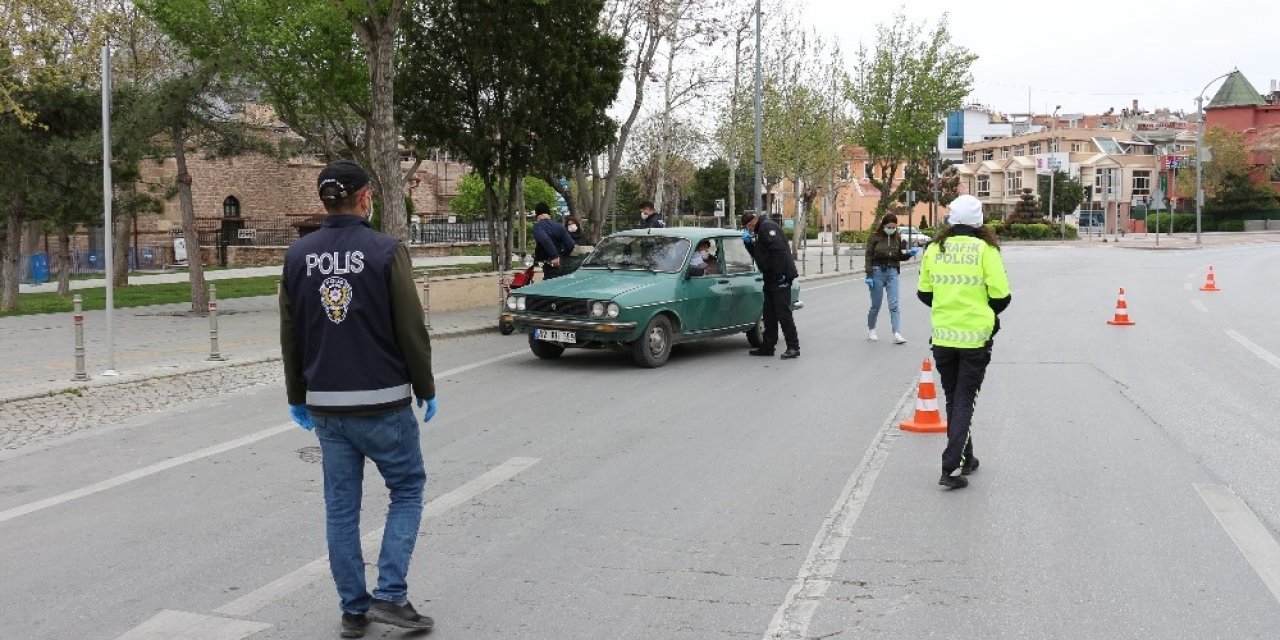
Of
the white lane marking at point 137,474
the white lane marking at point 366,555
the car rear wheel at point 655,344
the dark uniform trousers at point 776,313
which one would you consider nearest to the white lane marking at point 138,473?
the white lane marking at point 137,474

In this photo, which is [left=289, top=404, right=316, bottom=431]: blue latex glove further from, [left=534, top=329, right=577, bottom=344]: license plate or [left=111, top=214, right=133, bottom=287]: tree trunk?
[left=111, top=214, right=133, bottom=287]: tree trunk

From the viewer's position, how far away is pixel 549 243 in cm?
1717

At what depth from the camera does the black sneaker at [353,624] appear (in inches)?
180

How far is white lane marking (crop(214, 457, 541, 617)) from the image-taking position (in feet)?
16.3

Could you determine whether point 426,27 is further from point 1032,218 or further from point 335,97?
point 1032,218

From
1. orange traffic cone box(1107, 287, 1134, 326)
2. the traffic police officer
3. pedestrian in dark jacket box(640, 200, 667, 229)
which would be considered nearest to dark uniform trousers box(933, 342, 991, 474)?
the traffic police officer

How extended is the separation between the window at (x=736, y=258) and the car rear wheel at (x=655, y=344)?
58.3 inches

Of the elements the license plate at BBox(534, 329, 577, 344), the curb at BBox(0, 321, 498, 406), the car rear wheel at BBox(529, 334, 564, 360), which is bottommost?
the curb at BBox(0, 321, 498, 406)

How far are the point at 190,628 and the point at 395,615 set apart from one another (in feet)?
3.00

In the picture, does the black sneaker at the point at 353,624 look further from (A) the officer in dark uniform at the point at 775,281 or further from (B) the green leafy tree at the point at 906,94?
(B) the green leafy tree at the point at 906,94

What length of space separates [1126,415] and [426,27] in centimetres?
1799

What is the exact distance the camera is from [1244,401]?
10.5 metres

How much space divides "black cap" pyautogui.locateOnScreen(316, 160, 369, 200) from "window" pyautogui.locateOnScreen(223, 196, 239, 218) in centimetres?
6284

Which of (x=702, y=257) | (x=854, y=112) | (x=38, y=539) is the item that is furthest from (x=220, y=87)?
(x=854, y=112)
